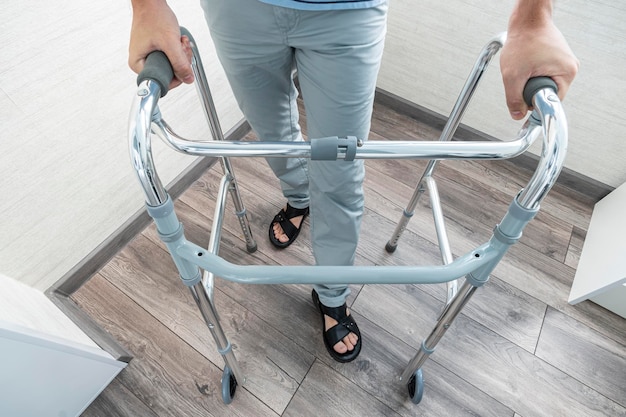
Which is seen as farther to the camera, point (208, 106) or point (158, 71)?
point (208, 106)

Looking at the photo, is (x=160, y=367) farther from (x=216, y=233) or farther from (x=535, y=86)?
(x=535, y=86)

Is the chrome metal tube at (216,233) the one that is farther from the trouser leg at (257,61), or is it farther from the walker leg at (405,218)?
the walker leg at (405,218)

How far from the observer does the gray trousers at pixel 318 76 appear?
0.63 metres

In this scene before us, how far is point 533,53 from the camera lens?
0.46 m

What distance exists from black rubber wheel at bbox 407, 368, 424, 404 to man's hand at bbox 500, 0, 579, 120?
2.44 feet

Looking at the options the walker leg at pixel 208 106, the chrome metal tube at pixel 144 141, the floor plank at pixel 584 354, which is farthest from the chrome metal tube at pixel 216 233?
the floor plank at pixel 584 354

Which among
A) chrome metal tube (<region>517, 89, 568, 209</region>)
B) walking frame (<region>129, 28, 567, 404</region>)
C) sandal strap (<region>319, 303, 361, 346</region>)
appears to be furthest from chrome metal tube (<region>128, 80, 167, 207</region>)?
sandal strap (<region>319, 303, 361, 346</region>)

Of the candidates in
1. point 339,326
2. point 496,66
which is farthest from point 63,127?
point 496,66

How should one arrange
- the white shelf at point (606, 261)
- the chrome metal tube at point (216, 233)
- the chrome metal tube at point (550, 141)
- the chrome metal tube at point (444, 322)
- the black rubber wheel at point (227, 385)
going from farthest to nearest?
the white shelf at point (606, 261), the black rubber wheel at point (227, 385), the chrome metal tube at point (216, 233), the chrome metal tube at point (444, 322), the chrome metal tube at point (550, 141)

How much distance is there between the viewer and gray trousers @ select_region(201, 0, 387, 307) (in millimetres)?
627

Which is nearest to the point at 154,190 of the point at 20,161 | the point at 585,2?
the point at 20,161

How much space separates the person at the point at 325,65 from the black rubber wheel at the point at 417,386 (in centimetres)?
17

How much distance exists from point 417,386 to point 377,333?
7.5 inches

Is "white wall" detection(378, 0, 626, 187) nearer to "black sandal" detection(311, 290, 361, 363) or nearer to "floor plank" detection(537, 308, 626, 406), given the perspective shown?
"floor plank" detection(537, 308, 626, 406)
